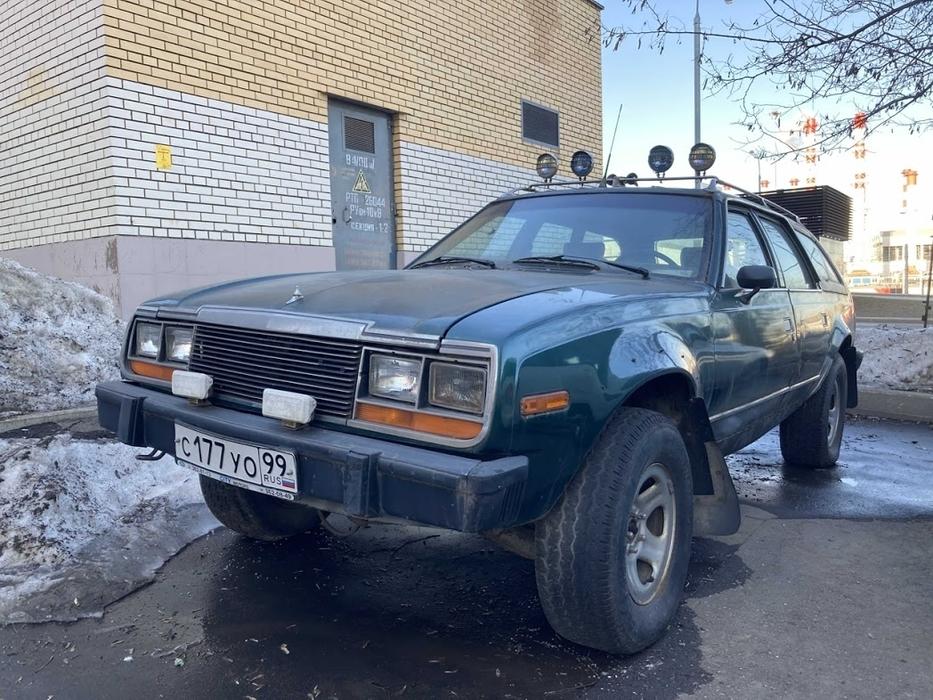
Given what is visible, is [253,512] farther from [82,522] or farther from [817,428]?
[817,428]

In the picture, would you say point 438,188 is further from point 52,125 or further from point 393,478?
point 393,478

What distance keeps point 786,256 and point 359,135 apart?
5.80 meters

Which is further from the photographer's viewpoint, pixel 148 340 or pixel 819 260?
pixel 819 260

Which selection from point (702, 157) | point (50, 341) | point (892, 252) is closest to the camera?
point (702, 157)

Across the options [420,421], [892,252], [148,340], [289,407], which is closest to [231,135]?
[148,340]

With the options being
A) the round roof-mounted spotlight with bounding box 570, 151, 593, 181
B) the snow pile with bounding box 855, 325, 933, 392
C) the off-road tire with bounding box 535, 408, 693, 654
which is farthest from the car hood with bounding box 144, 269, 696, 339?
the snow pile with bounding box 855, 325, 933, 392

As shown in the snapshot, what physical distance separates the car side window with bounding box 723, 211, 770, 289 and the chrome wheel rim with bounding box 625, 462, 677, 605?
1112mm

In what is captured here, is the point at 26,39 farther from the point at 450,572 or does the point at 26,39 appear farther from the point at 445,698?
the point at 445,698

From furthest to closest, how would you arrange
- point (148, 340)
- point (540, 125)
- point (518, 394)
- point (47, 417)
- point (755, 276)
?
point (540, 125) → point (47, 417) → point (755, 276) → point (148, 340) → point (518, 394)

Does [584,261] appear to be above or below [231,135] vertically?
below

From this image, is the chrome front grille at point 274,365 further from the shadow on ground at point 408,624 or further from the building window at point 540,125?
the building window at point 540,125

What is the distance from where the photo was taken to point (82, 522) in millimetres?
3385

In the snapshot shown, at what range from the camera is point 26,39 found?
283 inches

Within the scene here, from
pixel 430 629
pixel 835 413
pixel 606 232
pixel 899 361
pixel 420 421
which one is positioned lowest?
pixel 430 629
